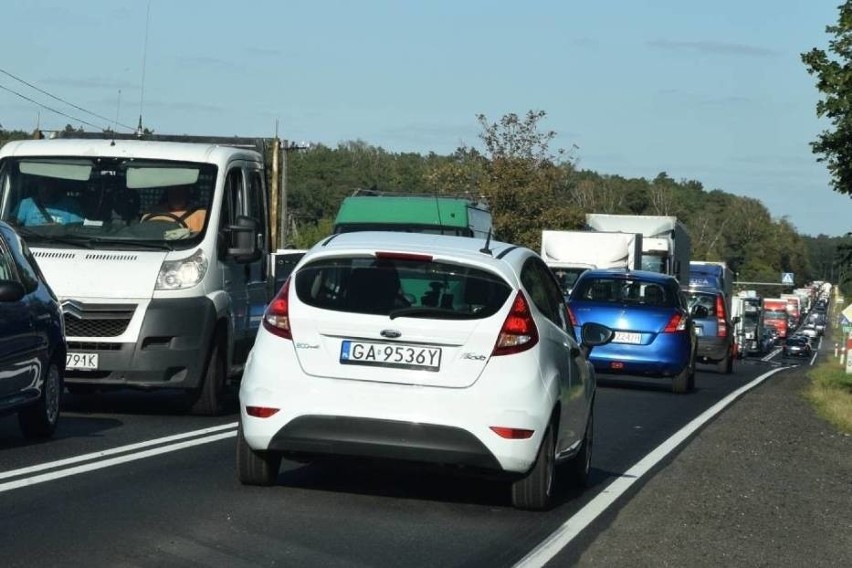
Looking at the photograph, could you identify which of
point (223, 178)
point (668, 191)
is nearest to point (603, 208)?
point (668, 191)

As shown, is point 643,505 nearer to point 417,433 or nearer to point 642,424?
point 417,433

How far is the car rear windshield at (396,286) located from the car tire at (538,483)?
2.78 feet

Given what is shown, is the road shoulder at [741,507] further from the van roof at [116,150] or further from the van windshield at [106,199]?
the van roof at [116,150]

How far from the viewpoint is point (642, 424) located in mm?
16906

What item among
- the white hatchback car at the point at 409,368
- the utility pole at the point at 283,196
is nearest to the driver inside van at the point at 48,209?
the white hatchback car at the point at 409,368

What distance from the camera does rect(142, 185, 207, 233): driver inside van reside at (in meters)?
14.5

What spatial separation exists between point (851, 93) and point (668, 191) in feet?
471

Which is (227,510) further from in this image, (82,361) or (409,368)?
(82,361)

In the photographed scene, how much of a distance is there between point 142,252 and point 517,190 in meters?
50.4

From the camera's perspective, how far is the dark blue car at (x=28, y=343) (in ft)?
37.1

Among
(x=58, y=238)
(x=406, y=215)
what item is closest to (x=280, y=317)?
(x=58, y=238)

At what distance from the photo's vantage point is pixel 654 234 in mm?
46125

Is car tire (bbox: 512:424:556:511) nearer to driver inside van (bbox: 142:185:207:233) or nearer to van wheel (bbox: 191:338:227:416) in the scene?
van wheel (bbox: 191:338:227:416)

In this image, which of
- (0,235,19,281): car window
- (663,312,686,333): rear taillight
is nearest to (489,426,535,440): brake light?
(0,235,19,281): car window
